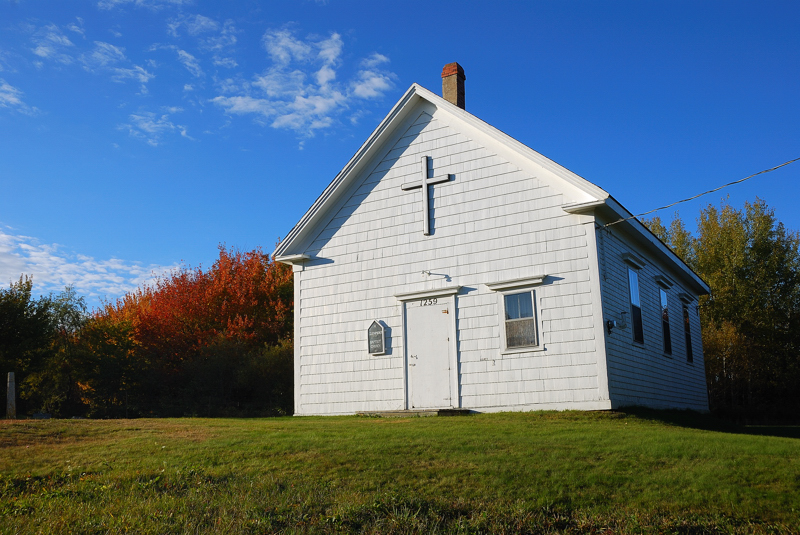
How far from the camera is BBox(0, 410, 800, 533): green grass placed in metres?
6.04

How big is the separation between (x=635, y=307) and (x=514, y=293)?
3.40m

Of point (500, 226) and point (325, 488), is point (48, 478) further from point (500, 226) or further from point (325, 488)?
point (500, 226)

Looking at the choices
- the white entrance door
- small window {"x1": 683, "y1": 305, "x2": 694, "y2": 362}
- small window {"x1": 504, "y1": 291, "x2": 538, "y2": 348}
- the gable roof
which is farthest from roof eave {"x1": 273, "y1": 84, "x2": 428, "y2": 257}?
small window {"x1": 683, "y1": 305, "x2": 694, "y2": 362}

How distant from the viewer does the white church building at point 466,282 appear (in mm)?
13742

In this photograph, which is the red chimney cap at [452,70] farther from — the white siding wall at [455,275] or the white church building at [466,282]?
the white siding wall at [455,275]

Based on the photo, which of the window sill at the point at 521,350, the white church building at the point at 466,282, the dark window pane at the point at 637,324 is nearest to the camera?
the white church building at the point at 466,282

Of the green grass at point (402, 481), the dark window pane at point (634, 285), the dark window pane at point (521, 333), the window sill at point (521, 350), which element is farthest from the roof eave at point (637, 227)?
the green grass at point (402, 481)

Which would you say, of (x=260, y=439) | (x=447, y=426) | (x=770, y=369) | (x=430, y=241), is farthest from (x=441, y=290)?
(x=770, y=369)

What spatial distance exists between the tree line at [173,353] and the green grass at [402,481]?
11560mm

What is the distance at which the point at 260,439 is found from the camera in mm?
10188

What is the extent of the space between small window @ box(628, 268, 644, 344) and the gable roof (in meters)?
0.96

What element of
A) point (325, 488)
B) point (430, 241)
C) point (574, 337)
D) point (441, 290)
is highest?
point (430, 241)

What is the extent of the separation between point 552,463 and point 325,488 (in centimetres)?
277

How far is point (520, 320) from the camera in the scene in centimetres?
1424
